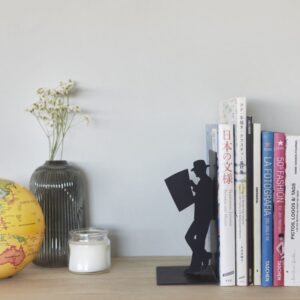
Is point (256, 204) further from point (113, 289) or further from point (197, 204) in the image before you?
point (113, 289)

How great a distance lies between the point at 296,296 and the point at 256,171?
237 millimetres

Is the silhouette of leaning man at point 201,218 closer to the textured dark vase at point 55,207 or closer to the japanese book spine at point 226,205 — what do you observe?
the japanese book spine at point 226,205

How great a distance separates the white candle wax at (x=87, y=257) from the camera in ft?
3.50

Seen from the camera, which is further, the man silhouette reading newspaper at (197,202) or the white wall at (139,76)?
the white wall at (139,76)

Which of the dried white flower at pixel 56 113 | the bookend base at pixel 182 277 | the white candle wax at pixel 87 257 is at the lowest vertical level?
the bookend base at pixel 182 277

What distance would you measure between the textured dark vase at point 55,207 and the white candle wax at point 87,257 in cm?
7

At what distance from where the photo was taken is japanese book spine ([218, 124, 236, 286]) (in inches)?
39.1

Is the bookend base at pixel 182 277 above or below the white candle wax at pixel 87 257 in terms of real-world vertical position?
below

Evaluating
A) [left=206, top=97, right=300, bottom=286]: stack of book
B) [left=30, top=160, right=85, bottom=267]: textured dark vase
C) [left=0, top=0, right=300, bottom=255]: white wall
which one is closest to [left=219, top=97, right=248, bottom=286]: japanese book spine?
[left=206, top=97, right=300, bottom=286]: stack of book

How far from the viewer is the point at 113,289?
0.97 metres

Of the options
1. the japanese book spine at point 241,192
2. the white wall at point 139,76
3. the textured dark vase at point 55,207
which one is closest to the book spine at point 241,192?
the japanese book spine at point 241,192

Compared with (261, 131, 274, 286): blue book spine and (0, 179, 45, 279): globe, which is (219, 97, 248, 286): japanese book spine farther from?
(0, 179, 45, 279): globe

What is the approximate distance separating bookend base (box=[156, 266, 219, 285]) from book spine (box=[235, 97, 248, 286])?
6 cm

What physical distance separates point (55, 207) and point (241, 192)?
404mm
